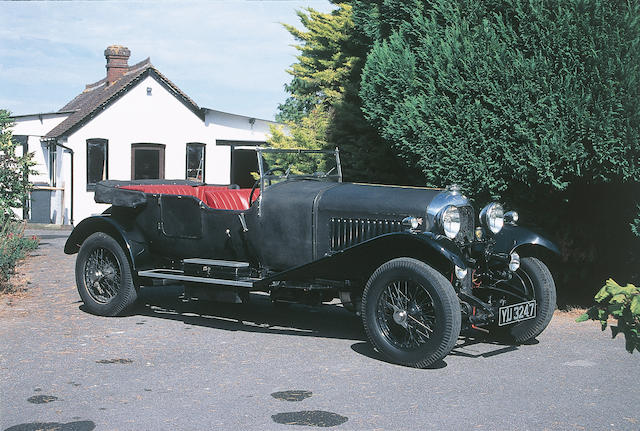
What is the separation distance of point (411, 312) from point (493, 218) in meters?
1.47

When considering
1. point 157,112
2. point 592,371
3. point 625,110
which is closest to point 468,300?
point 592,371

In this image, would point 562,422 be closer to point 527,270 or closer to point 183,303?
point 527,270

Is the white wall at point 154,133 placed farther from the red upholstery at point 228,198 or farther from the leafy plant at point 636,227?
the leafy plant at point 636,227

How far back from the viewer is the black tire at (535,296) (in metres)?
7.11

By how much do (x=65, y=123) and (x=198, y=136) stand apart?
4.45 m

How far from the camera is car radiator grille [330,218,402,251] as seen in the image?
22.7ft

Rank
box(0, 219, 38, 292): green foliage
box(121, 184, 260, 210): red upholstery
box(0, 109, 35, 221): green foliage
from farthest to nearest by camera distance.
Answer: box(0, 109, 35, 221): green foliage < box(0, 219, 38, 292): green foliage < box(121, 184, 260, 210): red upholstery

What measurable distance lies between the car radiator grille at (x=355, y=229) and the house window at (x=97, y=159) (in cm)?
1820

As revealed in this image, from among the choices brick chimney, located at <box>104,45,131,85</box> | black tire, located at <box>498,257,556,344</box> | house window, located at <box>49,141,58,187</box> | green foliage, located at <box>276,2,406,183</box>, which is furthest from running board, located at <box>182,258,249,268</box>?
brick chimney, located at <box>104,45,131,85</box>

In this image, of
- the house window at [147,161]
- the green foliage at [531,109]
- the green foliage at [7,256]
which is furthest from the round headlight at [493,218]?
the house window at [147,161]

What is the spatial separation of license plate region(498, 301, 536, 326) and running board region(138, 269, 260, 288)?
8.07 feet

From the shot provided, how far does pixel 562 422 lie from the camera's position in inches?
187

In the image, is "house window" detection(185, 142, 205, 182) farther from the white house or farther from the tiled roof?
the tiled roof

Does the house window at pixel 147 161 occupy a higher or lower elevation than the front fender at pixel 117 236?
higher
